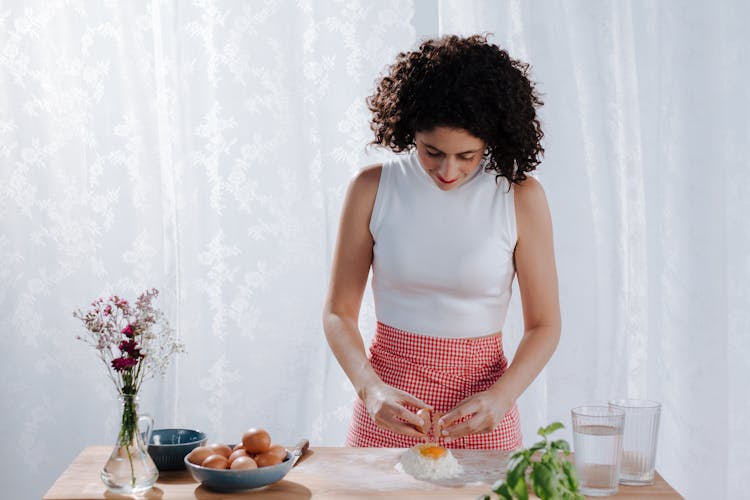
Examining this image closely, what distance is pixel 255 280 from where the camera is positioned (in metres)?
3.34

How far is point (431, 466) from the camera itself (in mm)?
1722

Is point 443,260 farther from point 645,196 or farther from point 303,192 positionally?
point 645,196

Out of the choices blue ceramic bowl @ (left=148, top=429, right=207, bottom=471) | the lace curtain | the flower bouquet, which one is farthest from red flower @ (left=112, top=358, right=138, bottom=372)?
the lace curtain

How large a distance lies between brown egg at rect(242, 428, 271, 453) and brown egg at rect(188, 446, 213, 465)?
0.22ft

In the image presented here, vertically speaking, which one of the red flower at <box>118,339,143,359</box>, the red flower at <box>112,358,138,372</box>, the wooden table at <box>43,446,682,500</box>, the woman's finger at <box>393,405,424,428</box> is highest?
the red flower at <box>118,339,143,359</box>

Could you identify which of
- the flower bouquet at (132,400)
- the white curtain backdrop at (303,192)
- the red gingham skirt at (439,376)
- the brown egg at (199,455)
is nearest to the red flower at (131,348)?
the flower bouquet at (132,400)

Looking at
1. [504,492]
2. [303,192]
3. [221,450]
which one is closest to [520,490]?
[504,492]

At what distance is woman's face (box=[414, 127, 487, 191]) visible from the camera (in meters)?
1.99

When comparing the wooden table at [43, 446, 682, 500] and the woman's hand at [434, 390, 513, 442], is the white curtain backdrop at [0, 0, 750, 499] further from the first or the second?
the wooden table at [43, 446, 682, 500]

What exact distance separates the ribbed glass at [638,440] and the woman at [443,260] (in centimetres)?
40

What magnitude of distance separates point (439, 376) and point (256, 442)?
0.59 m

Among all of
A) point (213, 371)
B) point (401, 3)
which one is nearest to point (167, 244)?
point (213, 371)

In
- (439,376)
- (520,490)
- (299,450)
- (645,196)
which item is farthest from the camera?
(645,196)

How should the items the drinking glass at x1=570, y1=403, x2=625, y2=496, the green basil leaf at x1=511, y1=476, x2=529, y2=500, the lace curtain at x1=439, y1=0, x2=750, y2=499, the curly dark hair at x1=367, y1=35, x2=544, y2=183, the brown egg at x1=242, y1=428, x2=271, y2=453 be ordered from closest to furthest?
1. the green basil leaf at x1=511, y1=476, x2=529, y2=500
2. the drinking glass at x1=570, y1=403, x2=625, y2=496
3. the brown egg at x1=242, y1=428, x2=271, y2=453
4. the curly dark hair at x1=367, y1=35, x2=544, y2=183
5. the lace curtain at x1=439, y1=0, x2=750, y2=499
